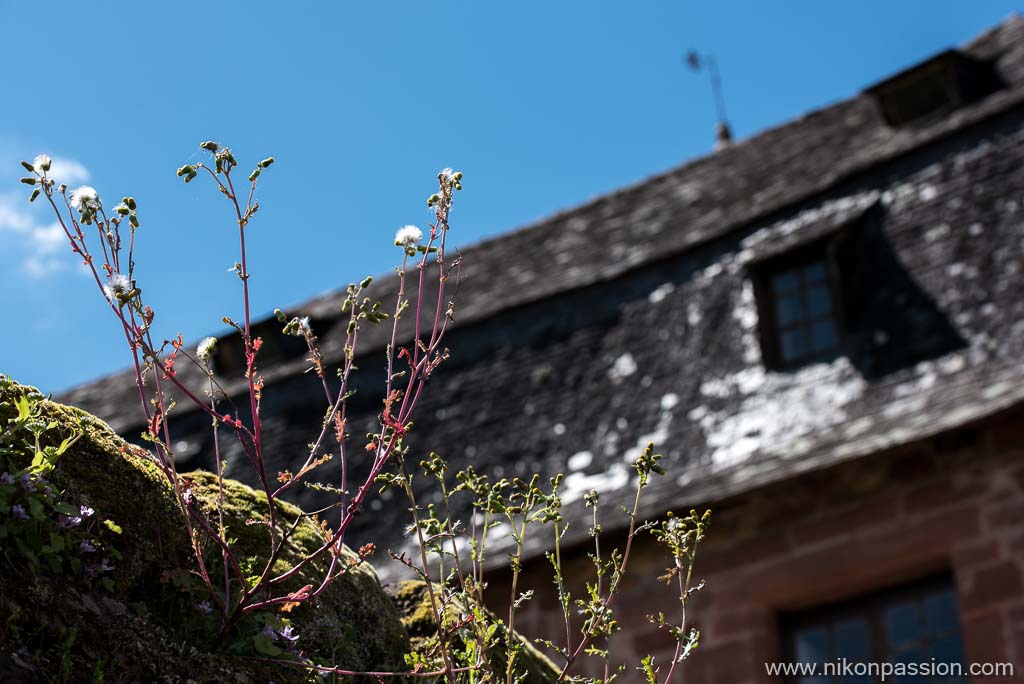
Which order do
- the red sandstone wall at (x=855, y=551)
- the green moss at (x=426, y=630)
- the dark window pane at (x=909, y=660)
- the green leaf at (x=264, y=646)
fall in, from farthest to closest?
1. the dark window pane at (x=909, y=660)
2. the red sandstone wall at (x=855, y=551)
3. the green moss at (x=426, y=630)
4. the green leaf at (x=264, y=646)

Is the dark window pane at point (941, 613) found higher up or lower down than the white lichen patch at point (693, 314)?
lower down

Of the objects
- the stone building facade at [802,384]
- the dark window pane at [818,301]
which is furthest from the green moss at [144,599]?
the dark window pane at [818,301]

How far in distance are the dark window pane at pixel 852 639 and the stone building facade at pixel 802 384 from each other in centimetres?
1

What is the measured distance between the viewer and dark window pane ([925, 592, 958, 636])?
7750 mm

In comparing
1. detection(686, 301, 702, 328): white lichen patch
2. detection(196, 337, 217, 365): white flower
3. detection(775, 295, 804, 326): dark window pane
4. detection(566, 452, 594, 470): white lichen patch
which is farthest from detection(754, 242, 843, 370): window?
detection(196, 337, 217, 365): white flower

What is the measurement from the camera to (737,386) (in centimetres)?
915

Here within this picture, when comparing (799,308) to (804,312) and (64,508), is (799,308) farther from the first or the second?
(64,508)

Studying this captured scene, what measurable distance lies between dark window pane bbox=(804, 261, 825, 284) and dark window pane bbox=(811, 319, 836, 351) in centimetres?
37

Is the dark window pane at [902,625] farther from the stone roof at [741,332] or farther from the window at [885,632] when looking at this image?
the stone roof at [741,332]

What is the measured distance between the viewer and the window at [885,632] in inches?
303

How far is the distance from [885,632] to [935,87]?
4.47 m

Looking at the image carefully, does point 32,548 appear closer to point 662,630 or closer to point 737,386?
point 662,630

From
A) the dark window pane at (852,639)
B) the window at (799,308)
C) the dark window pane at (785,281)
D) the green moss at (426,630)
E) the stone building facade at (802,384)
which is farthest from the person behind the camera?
the dark window pane at (785,281)

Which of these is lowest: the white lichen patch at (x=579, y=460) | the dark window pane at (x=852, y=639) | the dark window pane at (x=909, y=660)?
the dark window pane at (x=909, y=660)
